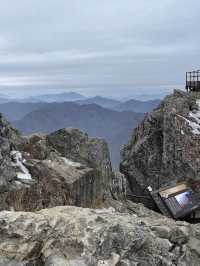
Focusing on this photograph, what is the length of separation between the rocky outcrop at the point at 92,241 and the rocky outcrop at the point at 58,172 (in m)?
8.45

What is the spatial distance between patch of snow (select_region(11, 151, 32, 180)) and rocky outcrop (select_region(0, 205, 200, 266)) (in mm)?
10789

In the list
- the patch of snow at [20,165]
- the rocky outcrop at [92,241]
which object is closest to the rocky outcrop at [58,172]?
the patch of snow at [20,165]

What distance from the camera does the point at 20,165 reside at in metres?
25.2

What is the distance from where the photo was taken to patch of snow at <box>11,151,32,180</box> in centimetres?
2416

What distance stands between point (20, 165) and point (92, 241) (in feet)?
45.6

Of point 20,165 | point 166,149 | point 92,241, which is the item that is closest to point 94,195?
point 20,165

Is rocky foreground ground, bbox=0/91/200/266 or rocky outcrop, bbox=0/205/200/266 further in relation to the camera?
rocky foreground ground, bbox=0/91/200/266

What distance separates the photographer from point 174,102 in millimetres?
48062

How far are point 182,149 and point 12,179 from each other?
940 inches

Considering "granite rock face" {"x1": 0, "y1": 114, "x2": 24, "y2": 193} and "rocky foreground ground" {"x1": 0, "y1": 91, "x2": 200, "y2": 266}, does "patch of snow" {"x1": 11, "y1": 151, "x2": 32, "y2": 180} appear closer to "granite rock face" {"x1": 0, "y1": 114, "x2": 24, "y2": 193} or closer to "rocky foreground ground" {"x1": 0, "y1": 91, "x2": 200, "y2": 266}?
"rocky foreground ground" {"x1": 0, "y1": 91, "x2": 200, "y2": 266}

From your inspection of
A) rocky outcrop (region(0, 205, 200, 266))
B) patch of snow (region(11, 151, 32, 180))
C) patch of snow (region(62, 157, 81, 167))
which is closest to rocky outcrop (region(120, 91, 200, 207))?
patch of snow (region(62, 157, 81, 167))

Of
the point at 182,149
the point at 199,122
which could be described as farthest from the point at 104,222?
the point at 199,122

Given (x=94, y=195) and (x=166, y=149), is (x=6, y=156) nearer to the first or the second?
(x=94, y=195)

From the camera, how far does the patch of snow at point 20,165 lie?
79.3ft
